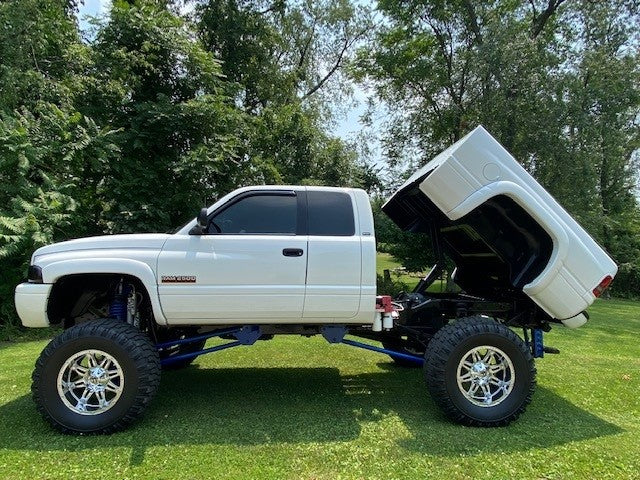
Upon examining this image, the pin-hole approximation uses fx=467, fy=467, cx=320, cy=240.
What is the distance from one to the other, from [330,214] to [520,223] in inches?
71.3

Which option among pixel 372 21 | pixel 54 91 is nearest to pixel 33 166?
pixel 54 91

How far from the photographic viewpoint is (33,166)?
30.3 feet

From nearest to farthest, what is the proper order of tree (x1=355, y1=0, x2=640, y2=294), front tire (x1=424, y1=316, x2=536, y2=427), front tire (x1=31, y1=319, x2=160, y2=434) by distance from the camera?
front tire (x1=31, y1=319, x2=160, y2=434)
front tire (x1=424, y1=316, x2=536, y2=427)
tree (x1=355, y1=0, x2=640, y2=294)

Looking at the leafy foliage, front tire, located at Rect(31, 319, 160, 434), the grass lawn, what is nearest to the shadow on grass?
the grass lawn

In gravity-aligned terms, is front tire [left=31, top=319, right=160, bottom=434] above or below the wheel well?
below

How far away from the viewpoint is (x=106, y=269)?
162 inches

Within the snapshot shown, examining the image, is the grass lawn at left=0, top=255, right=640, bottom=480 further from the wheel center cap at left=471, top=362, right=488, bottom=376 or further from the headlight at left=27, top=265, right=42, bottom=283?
the headlight at left=27, top=265, right=42, bottom=283

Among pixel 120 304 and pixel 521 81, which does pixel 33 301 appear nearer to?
pixel 120 304

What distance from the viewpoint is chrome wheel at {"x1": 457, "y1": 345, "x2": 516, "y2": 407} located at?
429cm

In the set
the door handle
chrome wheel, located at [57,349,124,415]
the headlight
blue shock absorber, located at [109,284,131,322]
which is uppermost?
the door handle

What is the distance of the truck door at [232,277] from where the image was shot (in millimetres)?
4188

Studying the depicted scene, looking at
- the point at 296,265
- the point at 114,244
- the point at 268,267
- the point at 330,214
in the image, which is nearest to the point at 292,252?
the point at 296,265

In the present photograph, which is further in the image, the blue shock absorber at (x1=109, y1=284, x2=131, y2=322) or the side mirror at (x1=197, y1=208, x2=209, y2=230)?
the blue shock absorber at (x1=109, y1=284, x2=131, y2=322)

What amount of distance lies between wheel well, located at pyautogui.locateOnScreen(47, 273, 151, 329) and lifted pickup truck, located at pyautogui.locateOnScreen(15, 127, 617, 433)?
0.07ft
